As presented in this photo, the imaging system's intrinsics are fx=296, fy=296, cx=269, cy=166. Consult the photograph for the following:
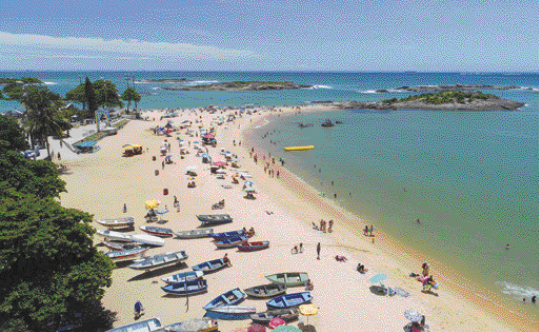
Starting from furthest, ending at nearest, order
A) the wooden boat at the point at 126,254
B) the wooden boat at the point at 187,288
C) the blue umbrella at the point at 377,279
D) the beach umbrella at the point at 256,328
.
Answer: the wooden boat at the point at 126,254 → the blue umbrella at the point at 377,279 → the wooden boat at the point at 187,288 → the beach umbrella at the point at 256,328

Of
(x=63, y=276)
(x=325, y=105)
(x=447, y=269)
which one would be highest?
(x=325, y=105)

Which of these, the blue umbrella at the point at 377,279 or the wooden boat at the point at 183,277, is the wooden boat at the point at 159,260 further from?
the blue umbrella at the point at 377,279

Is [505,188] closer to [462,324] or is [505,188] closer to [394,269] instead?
[394,269]

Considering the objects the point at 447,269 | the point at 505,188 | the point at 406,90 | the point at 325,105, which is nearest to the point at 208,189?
the point at 447,269

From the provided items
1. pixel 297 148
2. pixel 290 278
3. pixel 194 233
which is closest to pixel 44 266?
pixel 194 233

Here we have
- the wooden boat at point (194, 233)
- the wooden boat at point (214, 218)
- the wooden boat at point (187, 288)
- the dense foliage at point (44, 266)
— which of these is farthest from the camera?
the wooden boat at point (214, 218)

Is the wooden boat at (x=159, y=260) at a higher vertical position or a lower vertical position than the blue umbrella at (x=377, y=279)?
higher

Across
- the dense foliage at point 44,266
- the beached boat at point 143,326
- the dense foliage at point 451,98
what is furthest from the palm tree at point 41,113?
the dense foliage at point 451,98
